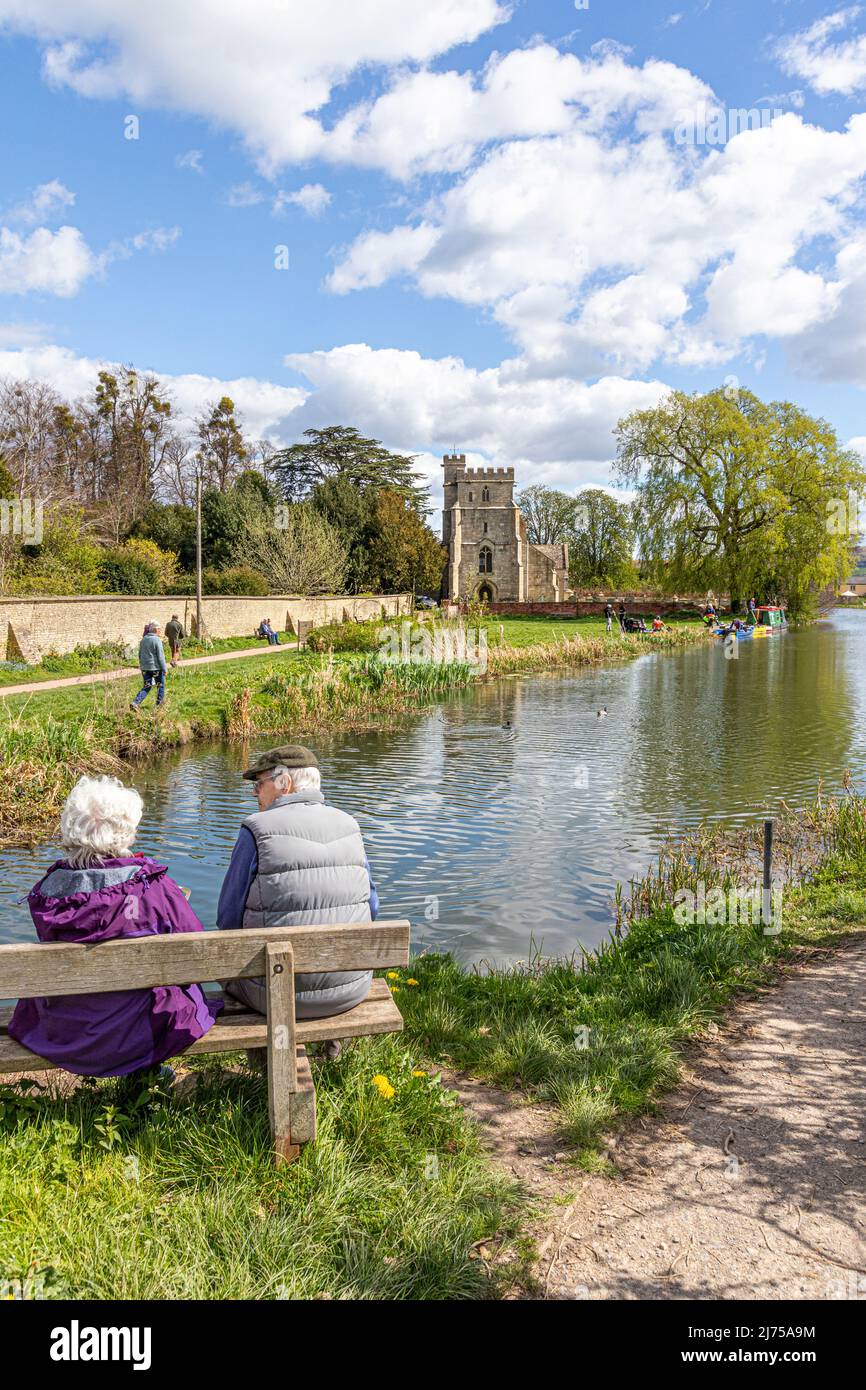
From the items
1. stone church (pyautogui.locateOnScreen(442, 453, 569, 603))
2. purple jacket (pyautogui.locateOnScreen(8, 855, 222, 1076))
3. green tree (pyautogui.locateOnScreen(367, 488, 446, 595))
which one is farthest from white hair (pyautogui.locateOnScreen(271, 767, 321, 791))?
stone church (pyautogui.locateOnScreen(442, 453, 569, 603))

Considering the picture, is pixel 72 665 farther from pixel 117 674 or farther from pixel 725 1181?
pixel 725 1181

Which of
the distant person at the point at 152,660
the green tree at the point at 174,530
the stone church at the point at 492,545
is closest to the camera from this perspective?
the distant person at the point at 152,660

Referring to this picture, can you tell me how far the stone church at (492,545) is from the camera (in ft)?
237

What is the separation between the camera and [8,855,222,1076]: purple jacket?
10.1 ft

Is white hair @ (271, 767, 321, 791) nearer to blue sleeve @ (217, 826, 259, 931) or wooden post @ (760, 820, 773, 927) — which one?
blue sleeve @ (217, 826, 259, 931)

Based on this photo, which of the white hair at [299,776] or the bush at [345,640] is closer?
the white hair at [299,776]

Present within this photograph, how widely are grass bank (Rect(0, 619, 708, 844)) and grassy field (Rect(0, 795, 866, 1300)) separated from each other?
806 cm

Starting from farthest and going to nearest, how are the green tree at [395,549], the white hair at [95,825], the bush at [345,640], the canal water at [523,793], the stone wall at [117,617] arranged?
Result: the green tree at [395,549] → the bush at [345,640] → the stone wall at [117,617] → the canal water at [523,793] → the white hair at [95,825]

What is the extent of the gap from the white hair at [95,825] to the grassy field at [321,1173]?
91 centimetres

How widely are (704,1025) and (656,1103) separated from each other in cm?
108

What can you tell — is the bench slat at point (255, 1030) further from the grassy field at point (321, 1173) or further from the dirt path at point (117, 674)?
the dirt path at point (117, 674)

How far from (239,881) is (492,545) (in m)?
70.5

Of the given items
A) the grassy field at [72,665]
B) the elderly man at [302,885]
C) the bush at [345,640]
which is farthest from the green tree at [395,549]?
the elderly man at [302,885]
